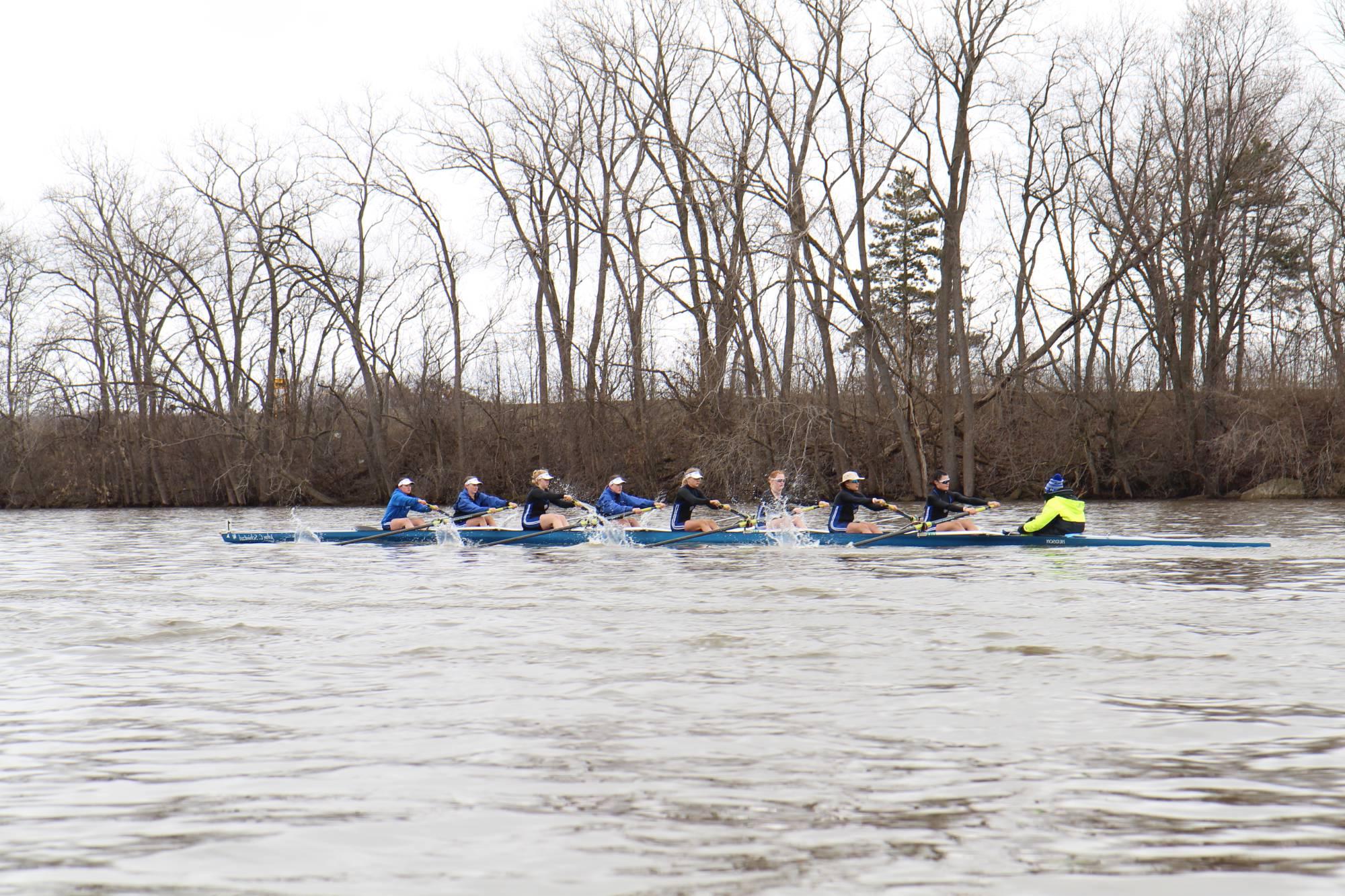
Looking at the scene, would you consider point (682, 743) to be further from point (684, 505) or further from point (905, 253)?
point (905, 253)

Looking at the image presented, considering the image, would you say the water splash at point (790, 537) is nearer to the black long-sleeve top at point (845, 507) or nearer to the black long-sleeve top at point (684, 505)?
the black long-sleeve top at point (845, 507)

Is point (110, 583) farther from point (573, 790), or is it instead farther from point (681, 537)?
point (573, 790)

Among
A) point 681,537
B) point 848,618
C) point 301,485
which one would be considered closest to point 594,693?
point 848,618

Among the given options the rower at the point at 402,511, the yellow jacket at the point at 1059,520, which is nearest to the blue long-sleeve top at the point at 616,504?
the rower at the point at 402,511

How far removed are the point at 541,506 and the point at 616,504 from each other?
1.40 m

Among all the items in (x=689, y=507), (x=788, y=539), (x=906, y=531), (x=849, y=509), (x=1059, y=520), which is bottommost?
(x=788, y=539)

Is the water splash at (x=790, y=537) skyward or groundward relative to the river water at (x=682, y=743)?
skyward

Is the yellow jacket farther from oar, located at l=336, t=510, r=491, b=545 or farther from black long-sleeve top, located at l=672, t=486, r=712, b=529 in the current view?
oar, located at l=336, t=510, r=491, b=545

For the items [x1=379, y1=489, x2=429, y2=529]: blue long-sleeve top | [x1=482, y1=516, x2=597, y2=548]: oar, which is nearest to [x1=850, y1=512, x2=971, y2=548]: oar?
[x1=482, y1=516, x2=597, y2=548]: oar

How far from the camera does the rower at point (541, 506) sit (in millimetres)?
20516

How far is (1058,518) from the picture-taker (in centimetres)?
1788

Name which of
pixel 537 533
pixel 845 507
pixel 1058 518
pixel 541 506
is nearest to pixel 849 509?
pixel 845 507

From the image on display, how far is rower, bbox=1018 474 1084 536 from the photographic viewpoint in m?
17.8

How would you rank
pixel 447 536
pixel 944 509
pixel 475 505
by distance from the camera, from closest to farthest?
pixel 944 509 < pixel 447 536 < pixel 475 505
